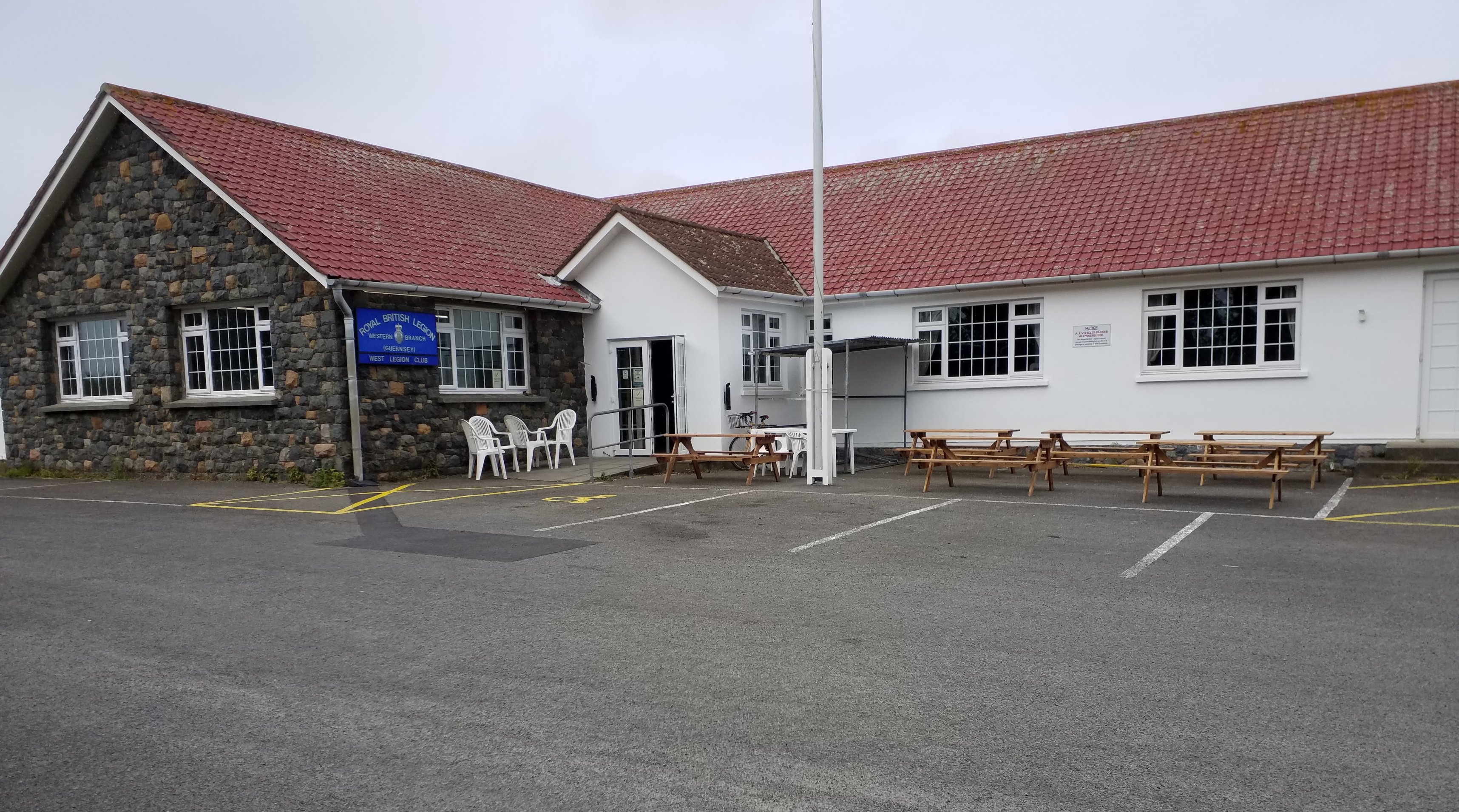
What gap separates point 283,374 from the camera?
14766mm

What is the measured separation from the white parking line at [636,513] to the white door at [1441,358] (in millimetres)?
10215

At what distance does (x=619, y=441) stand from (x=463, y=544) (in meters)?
8.98

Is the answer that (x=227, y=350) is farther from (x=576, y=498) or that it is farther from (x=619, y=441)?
(x=576, y=498)

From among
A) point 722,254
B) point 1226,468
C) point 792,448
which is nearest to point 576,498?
point 792,448

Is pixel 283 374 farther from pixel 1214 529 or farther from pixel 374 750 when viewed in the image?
pixel 1214 529

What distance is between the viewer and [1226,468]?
35.4 ft

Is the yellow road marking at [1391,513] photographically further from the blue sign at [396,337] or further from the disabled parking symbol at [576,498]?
the blue sign at [396,337]

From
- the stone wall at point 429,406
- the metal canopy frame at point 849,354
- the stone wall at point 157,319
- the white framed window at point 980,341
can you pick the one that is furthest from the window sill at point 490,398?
the white framed window at point 980,341

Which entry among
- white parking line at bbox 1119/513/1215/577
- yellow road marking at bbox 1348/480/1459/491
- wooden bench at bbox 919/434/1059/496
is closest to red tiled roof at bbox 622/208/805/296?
wooden bench at bbox 919/434/1059/496

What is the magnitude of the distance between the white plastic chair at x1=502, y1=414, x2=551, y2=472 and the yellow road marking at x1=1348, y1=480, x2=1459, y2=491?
1200cm

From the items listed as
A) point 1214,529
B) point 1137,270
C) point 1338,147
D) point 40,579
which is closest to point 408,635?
point 40,579

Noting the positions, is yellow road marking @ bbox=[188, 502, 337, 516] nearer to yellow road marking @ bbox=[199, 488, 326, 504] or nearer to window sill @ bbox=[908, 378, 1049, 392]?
yellow road marking @ bbox=[199, 488, 326, 504]

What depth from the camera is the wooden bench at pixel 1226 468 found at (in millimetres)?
10688

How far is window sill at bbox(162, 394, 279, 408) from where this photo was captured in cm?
1515
